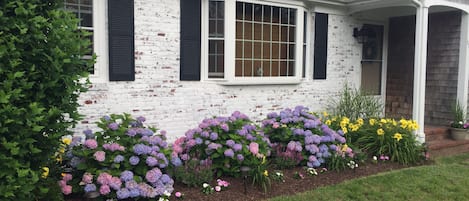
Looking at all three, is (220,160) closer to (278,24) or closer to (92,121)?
(92,121)

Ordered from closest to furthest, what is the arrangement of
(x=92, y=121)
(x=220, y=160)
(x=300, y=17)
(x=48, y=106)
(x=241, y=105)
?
(x=48, y=106) < (x=220, y=160) < (x=92, y=121) < (x=241, y=105) < (x=300, y=17)

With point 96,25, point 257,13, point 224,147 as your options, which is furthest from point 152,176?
point 257,13

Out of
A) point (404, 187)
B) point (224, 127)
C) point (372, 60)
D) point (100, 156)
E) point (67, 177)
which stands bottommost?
point (404, 187)

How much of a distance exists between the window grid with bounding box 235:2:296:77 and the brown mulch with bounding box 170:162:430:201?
257 centimetres

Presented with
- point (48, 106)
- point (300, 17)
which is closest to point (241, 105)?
point (300, 17)

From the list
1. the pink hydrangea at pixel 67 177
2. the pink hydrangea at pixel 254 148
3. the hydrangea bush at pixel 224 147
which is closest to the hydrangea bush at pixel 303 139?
the hydrangea bush at pixel 224 147

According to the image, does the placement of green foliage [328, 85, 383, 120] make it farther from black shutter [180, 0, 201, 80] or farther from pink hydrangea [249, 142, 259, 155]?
pink hydrangea [249, 142, 259, 155]

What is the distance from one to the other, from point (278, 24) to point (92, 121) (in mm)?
3948

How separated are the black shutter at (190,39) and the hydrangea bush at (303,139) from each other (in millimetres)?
1610

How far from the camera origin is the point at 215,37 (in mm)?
6941

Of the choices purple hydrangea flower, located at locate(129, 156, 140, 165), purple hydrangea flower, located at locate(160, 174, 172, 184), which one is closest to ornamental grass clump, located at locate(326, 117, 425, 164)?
purple hydrangea flower, located at locate(160, 174, 172, 184)

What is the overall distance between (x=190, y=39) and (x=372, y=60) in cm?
512

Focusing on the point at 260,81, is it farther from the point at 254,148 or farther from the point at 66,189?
the point at 66,189

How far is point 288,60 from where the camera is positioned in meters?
7.99
